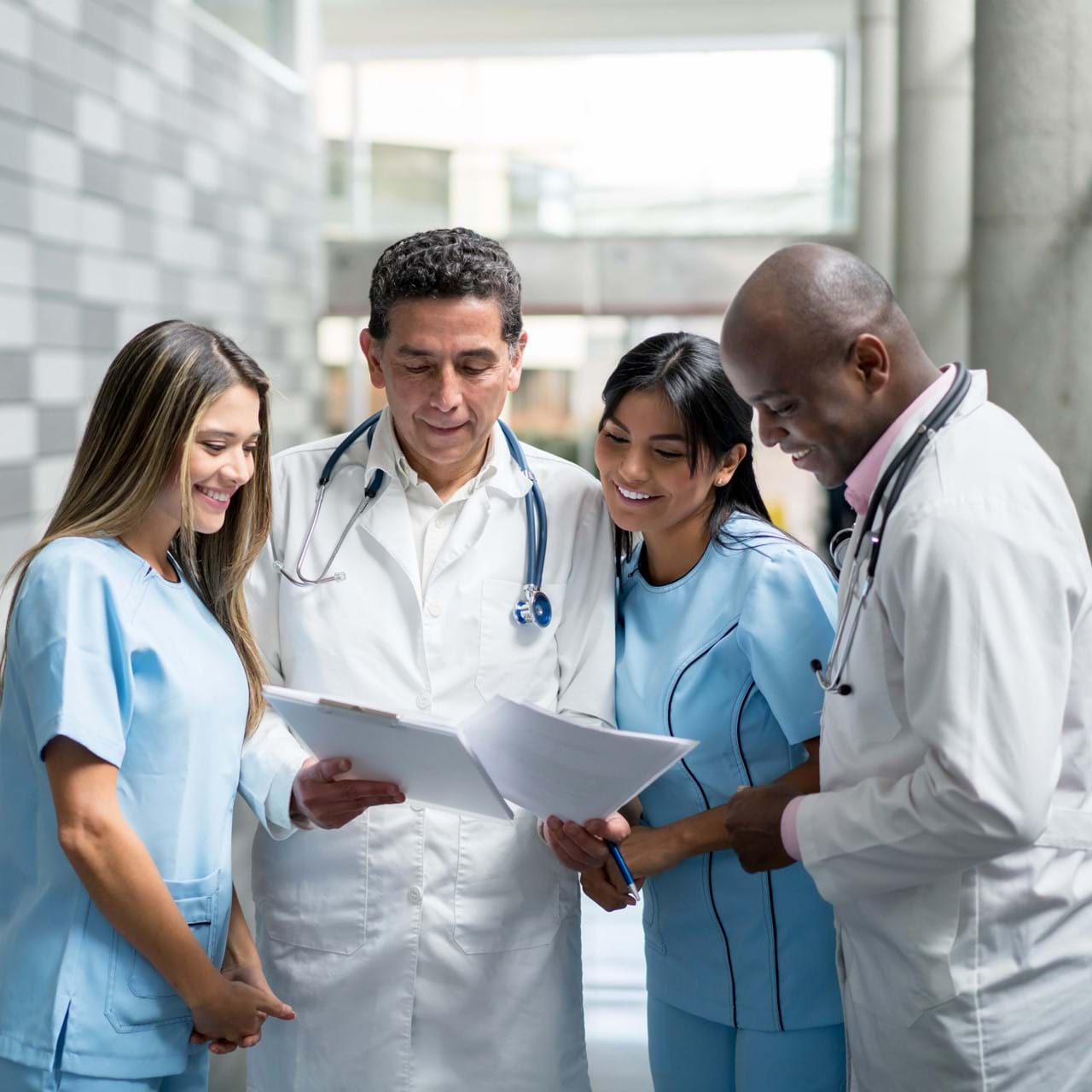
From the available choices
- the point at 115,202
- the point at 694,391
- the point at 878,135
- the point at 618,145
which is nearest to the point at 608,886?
the point at 694,391

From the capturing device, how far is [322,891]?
170 centimetres

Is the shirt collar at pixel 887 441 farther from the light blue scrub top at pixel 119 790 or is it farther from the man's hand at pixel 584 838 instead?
the light blue scrub top at pixel 119 790

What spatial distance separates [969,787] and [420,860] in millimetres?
827

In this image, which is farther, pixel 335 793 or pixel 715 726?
pixel 715 726

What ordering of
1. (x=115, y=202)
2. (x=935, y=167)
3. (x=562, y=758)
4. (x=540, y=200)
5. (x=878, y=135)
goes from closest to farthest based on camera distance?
(x=562, y=758), (x=115, y=202), (x=935, y=167), (x=878, y=135), (x=540, y=200)

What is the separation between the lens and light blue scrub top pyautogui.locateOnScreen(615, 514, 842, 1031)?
1.66m

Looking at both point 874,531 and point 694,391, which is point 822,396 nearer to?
point 874,531

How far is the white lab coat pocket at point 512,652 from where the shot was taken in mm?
1745

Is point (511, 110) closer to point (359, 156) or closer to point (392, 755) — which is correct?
point (359, 156)

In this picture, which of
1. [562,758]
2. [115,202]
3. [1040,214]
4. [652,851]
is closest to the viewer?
[562,758]

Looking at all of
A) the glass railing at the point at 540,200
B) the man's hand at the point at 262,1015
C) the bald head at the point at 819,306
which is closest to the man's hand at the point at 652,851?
the man's hand at the point at 262,1015

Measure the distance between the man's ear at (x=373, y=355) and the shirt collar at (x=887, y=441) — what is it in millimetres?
747

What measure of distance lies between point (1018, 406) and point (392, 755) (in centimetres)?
290

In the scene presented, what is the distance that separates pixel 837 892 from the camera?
4.36 ft
